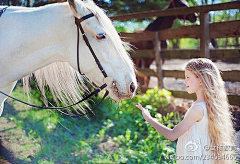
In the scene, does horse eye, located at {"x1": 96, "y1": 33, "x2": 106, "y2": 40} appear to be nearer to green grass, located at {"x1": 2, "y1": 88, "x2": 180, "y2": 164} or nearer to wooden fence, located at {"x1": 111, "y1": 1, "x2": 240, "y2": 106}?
green grass, located at {"x1": 2, "y1": 88, "x2": 180, "y2": 164}

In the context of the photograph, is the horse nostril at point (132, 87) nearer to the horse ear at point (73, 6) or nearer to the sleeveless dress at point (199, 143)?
the sleeveless dress at point (199, 143)

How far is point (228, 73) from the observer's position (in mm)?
4199

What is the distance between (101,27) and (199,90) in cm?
81

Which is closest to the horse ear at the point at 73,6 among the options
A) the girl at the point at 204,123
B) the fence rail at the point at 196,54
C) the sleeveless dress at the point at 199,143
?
the girl at the point at 204,123

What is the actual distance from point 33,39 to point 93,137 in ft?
7.20

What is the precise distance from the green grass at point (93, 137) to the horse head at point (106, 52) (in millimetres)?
1036

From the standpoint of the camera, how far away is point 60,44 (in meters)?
2.11

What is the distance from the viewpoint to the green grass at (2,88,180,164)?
3275 millimetres

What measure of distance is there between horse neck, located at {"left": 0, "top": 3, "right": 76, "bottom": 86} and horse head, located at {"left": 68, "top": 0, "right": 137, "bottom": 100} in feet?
0.38

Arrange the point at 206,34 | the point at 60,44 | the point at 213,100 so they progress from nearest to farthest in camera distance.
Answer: the point at 213,100 → the point at 60,44 → the point at 206,34

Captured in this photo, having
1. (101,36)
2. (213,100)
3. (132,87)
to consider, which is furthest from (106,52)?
(213,100)

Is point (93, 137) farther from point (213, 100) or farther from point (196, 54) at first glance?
point (213, 100)

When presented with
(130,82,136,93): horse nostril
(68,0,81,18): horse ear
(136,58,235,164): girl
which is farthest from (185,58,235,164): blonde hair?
(68,0,81,18): horse ear

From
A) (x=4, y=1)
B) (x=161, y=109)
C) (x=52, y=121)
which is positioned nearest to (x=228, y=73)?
(x=161, y=109)
